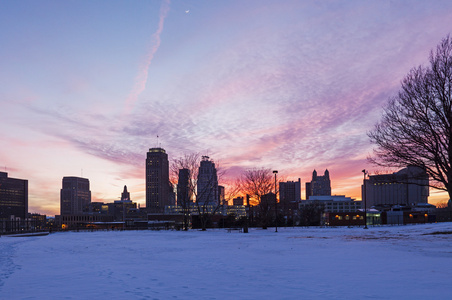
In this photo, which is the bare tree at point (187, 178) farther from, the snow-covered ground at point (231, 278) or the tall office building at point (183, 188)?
the snow-covered ground at point (231, 278)

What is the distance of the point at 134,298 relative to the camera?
889cm

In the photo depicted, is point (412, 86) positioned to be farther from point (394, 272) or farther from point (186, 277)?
point (186, 277)

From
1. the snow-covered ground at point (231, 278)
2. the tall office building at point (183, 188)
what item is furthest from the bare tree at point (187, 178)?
the snow-covered ground at point (231, 278)

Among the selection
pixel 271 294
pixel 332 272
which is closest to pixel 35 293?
pixel 271 294

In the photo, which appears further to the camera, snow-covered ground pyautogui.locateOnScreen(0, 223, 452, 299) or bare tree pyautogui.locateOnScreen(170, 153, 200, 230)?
bare tree pyautogui.locateOnScreen(170, 153, 200, 230)

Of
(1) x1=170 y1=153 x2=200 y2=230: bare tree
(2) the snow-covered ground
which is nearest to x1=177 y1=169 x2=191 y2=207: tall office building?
(1) x1=170 y1=153 x2=200 y2=230: bare tree

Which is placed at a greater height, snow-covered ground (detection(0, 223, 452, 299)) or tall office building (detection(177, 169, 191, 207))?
tall office building (detection(177, 169, 191, 207))

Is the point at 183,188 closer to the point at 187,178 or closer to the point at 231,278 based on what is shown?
the point at 187,178

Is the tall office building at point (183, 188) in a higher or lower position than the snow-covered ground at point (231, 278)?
higher

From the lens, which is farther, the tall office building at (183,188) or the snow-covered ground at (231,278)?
the tall office building at (183,188)

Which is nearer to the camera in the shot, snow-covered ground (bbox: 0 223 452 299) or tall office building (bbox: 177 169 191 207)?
snow-covered ground (bbox: 0 223 452 299)

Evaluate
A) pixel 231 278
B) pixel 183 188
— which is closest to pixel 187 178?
pixel 183 188

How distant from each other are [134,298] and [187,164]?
5261 centimetres

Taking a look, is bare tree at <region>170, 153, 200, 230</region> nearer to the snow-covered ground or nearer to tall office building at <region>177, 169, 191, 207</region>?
tall office building at <region>177, 169, 191, 207</region>
